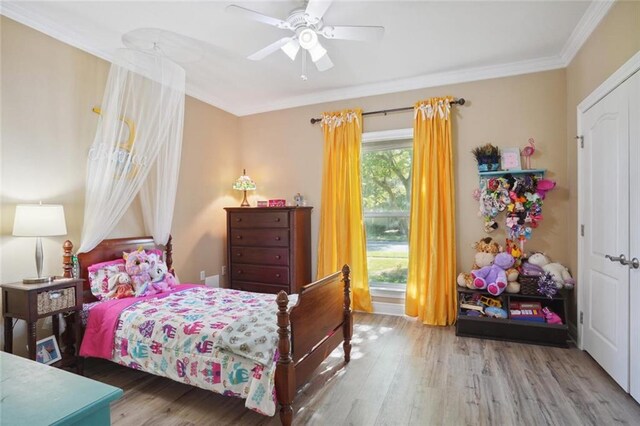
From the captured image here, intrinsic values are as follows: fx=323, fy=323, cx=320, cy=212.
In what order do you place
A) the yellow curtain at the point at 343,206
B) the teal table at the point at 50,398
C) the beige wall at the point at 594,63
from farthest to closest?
the yellow curtain at the point at 343,206 → the beige wall at the point at 594,63 → the teal table at the point at 50,398

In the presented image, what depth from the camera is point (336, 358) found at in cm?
294

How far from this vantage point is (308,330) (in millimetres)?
2199

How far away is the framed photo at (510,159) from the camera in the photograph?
3533 mm

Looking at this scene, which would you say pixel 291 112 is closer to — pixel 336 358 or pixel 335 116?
pixel 335 116

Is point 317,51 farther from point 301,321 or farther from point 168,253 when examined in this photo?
point 168,253

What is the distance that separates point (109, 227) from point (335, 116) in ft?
9.58

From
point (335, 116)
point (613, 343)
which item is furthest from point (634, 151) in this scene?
point (335, 116)

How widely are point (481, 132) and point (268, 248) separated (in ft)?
9.54

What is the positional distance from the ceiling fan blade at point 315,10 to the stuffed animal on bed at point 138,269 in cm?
256

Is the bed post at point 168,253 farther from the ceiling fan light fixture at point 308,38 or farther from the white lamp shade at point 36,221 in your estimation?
the ceiling fan light fixture at point 308,38

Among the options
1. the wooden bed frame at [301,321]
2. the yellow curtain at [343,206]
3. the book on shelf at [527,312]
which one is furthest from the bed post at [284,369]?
the book on shelf at [527,312]

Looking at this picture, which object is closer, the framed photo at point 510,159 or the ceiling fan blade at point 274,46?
the ceiling fan blade at point 274,46

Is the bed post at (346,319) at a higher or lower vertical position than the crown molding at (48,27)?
lower

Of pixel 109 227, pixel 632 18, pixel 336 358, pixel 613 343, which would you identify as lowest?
pixel 336 358
